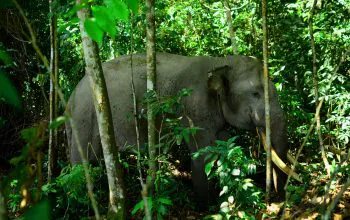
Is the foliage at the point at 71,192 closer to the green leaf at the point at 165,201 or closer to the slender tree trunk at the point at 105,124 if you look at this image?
the slender tree trunk at the point at 105,124

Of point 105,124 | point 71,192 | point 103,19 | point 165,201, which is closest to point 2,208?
point 103,19

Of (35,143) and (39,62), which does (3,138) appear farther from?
(35,143)

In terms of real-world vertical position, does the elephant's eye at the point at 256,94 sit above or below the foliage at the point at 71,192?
above

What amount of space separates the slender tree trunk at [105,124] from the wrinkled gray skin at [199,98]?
1.66 m

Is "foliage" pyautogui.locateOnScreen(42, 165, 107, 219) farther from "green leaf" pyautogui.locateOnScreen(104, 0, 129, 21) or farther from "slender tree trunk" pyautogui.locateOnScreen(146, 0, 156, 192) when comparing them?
"green leaf" pyautogui.locateOnScreen(104, 0, 129, 21)

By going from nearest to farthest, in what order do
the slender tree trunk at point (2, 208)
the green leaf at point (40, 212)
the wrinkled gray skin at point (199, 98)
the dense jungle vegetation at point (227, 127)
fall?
the green leaf at point (40, 212) < the slender tree trunk at point (2, 208) < the dense jungle vegetation at point (227, 127) < the wrinkled gray skin at point (199, 98)

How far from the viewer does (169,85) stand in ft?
19.3

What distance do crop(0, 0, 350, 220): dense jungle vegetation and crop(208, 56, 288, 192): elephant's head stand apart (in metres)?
0.42

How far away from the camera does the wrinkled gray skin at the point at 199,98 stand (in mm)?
5566

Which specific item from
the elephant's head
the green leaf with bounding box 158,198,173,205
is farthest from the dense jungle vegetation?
the elephant's head

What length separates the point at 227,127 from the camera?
632 cm

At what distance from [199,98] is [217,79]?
1.07 ft

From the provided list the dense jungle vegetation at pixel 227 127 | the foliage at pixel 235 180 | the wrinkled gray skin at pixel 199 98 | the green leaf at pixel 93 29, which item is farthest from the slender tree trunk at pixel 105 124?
the green leaf at pixel 93 29

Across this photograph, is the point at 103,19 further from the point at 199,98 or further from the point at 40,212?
the point at 199,98
